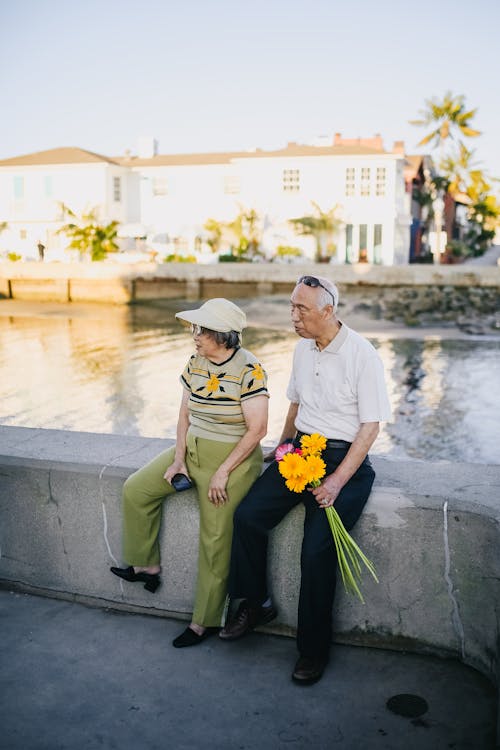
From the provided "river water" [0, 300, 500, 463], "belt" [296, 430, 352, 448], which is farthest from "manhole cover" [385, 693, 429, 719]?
"river water" [0, 300, 500, 463]

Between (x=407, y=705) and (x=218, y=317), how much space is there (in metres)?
1.66

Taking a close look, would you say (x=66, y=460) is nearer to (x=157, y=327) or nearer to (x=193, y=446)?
(x=193, y=446)

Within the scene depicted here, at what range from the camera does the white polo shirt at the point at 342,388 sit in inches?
129

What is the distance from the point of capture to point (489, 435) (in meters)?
11.6

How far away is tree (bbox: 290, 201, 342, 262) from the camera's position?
38125 millimetres

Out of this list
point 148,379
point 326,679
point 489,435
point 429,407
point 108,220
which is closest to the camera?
point 326,679

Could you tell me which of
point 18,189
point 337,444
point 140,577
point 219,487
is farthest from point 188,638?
point 18,189

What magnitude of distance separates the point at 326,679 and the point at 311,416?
1.05 m

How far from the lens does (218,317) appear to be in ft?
11.2

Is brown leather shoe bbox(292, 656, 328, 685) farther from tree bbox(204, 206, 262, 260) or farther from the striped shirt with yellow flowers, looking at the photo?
tree bbox(204, 206, 262, 260)

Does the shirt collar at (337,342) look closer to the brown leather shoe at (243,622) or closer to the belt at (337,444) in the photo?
the belt at (337,444)

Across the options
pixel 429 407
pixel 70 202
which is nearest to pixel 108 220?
pixel 70 202

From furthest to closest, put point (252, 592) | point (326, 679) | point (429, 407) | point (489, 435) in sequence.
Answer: point (429, 407), point (489, 435), point (252, 592), point (326, 679)

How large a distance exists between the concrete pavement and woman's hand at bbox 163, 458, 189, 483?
67cm
